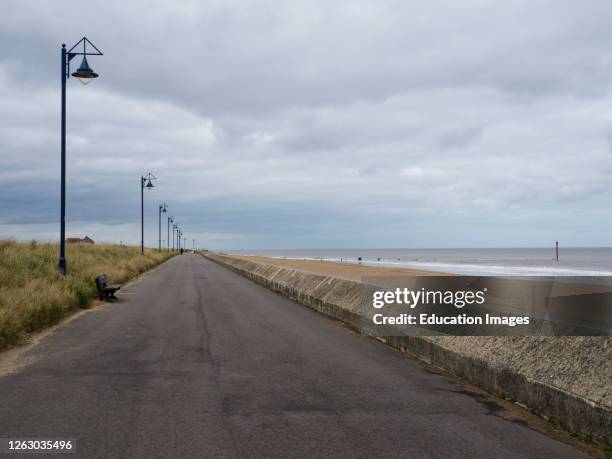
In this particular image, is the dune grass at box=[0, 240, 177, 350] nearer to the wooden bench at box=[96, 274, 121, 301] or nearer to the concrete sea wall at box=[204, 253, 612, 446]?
the wooden bench at box=[96, 274, 121, 301]

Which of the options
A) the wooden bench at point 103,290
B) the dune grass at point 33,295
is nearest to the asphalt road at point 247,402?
the dune grass at point 33,295

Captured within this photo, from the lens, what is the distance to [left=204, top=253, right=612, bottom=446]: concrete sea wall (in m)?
5.11

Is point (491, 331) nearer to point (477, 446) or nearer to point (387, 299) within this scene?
point (477, 446)

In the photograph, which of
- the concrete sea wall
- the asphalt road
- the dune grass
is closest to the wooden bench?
the dune grass

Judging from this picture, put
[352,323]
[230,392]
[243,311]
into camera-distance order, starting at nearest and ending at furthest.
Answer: [230,392] → [352,323] → [243,311]

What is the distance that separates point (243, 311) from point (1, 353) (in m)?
7.01

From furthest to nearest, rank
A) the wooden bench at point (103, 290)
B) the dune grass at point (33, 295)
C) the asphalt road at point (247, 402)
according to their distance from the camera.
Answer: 1. the wooden bench at point (103, 290)
2. the dune grass at point (33, 295)
3. the asphalt road at point (247, 402)

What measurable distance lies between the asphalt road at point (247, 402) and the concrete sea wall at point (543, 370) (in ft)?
1.07

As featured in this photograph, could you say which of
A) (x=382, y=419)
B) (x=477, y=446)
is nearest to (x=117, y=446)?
(x=382, y=419)

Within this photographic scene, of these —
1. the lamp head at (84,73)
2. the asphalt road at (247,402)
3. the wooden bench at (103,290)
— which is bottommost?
the asphalt road at (247,402)

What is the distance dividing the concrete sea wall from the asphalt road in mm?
326

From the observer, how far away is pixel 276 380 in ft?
24.2

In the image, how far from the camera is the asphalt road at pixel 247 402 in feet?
16.4

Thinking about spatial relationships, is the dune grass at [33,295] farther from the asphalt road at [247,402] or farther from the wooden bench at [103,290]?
the asphalt road at [247,402]
